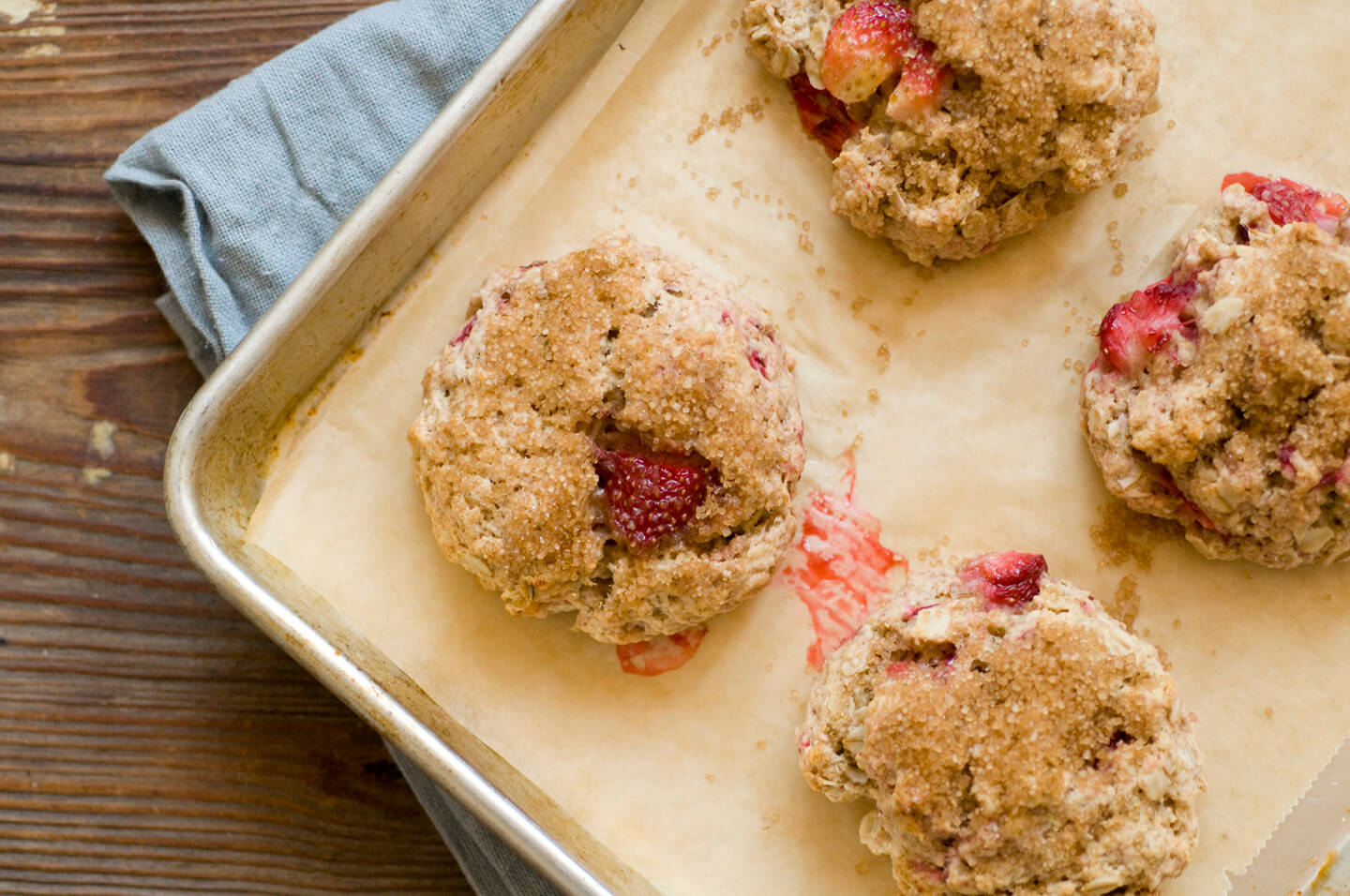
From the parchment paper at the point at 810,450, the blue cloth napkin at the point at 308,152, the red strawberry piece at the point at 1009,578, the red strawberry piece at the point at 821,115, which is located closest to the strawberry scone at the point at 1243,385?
the parchment paper at the point at 810,450

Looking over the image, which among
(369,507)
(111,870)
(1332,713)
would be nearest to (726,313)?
(369,507)

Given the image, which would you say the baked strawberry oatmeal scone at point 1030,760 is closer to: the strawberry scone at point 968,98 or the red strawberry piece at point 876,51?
the strawberry scone at point 968,98

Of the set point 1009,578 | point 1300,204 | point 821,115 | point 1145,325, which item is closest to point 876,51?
point 821,115

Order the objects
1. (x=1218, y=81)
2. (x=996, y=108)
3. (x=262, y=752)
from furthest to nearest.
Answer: (x=262, y=752)
(x=1218, y=81)
(x=996, y=108)

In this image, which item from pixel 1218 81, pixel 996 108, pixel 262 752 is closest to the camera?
pixel 996 108

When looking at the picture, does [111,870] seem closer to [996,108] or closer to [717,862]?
[717,862]

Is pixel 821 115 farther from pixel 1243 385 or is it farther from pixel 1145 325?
pixel 1243 385

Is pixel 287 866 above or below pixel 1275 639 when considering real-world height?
below
